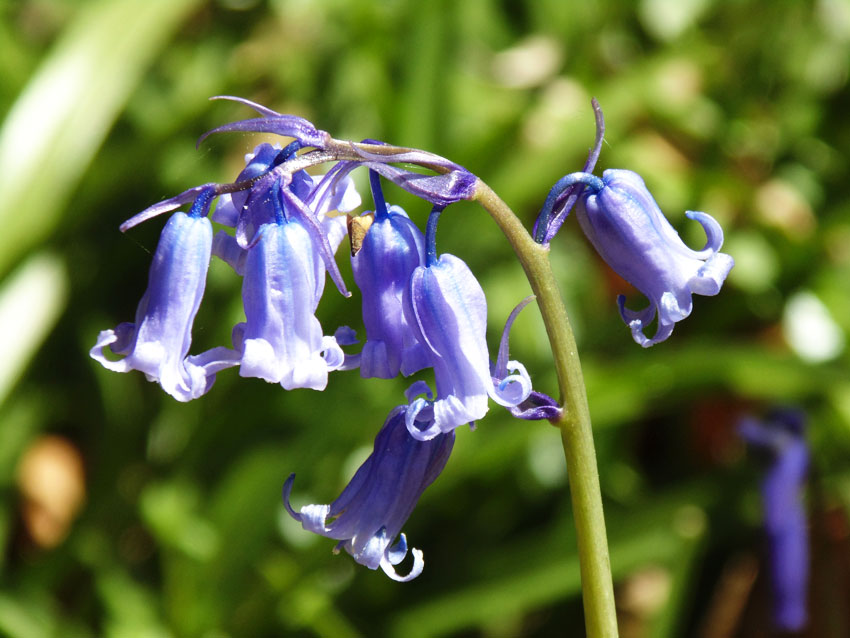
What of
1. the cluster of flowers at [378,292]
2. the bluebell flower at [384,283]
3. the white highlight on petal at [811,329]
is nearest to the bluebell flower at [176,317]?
the cluster of flowers at [378,292]

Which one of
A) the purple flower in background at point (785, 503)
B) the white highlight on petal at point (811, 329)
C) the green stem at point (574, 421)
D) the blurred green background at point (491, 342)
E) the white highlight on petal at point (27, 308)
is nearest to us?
the green stem at point (574, 421)

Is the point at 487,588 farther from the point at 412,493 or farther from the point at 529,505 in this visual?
the point at 412,493

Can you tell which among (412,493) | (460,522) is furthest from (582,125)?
(412,493)

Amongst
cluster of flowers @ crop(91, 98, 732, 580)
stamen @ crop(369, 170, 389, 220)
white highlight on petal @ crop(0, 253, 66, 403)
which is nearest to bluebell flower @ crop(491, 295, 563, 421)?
cluster of flowers @ crop(91, 98, 732, 580)

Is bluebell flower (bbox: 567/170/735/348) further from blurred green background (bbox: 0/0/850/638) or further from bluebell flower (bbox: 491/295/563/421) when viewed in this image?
blurred green background (bbox: 0/0/850/638)

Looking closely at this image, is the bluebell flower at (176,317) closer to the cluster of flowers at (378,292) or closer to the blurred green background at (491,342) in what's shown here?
the cluster of flowers at (378,292)
